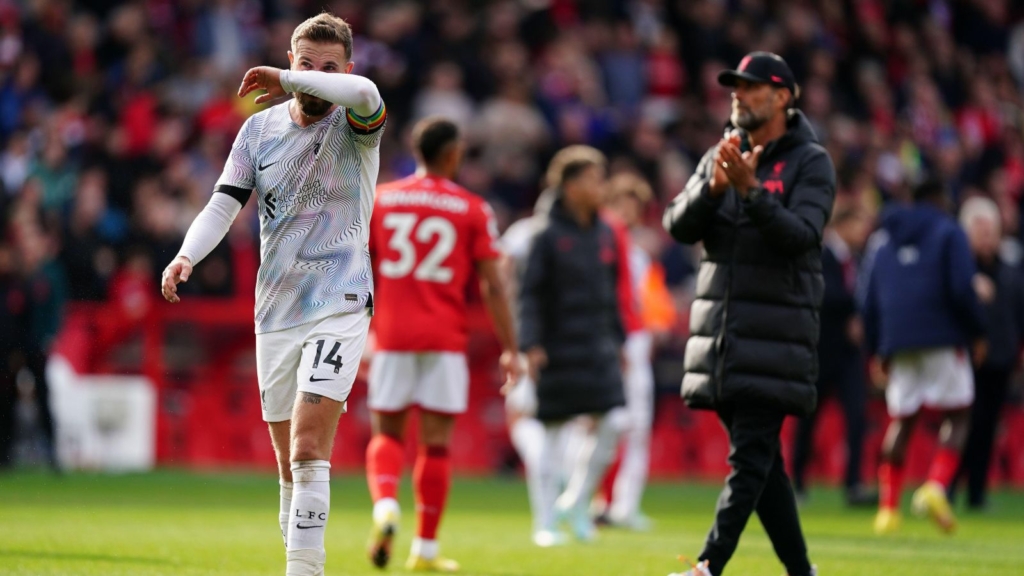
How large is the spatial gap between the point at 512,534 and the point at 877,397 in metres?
8.10

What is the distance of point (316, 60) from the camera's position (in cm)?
675

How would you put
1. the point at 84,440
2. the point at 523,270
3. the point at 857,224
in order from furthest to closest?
1. the point at 84,440
2. the point at 857,224
3. the point at 523,270

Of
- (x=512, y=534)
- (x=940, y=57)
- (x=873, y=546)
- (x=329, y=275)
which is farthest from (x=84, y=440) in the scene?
(x=940, y=57)

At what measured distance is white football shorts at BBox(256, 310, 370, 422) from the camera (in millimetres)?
6688

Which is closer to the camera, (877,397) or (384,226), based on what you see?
(384,226)

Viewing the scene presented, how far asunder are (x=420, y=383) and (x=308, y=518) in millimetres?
3214

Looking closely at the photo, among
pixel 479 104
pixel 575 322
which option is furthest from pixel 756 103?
pixel 479 104

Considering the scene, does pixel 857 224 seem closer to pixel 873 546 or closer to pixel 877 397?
pixel 877 397

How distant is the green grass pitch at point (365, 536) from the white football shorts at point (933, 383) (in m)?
1.04

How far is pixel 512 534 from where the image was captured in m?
12.0

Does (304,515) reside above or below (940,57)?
below

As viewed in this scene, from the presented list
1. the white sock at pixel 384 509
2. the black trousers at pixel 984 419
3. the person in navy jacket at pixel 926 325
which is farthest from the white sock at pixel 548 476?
the black trousers at pixel 984 419

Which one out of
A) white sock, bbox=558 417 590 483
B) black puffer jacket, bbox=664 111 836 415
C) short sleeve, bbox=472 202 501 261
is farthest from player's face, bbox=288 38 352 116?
white sock, bbox=558 417 590 483

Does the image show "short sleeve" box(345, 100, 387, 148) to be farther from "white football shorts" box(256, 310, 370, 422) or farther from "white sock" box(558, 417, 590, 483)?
"white sock" box(558, 417, 590, 483)
